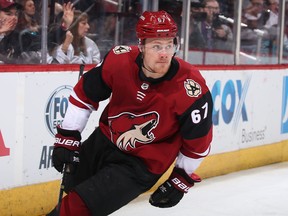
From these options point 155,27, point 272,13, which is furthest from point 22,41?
point 272,13

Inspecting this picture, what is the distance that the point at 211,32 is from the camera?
676 cm

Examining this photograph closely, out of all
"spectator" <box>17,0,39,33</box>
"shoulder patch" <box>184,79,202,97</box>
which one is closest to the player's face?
"shoulder patch" <box>184,79,202,97</box>

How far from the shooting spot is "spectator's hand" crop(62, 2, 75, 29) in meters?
5.10

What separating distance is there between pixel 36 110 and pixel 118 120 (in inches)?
63.6

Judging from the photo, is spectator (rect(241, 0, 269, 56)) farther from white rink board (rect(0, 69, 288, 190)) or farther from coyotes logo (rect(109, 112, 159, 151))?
coyotes logo (rect(109, 112, 159, 151))

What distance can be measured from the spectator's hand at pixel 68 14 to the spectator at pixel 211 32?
1.55 m

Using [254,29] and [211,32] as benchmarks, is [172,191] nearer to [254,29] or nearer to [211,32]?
[211,32]

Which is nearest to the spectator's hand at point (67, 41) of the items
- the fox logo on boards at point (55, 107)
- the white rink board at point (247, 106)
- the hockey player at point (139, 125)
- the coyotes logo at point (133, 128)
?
the fox logo on boards at point (55, 107)

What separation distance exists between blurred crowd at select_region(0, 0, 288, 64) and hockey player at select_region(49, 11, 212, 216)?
1544mm

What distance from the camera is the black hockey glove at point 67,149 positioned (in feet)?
10.5

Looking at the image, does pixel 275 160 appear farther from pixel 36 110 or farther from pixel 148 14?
pixel 148 14

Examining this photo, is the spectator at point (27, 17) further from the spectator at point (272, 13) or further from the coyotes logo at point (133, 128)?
the spectator at point (272, 13)

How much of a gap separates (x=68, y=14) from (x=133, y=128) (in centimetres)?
213

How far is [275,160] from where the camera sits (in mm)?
7496
